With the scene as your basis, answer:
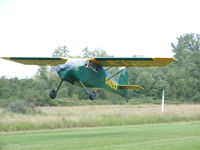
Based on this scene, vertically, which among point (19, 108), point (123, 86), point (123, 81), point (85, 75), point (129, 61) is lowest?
point (19, 108)

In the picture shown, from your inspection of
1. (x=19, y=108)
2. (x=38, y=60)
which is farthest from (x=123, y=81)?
(x=19, y=108)

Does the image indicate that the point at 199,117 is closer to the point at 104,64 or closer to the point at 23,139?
the point at 104,64

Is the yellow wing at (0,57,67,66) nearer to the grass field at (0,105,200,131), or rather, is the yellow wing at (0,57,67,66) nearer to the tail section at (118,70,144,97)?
the grass field at (0,105,200,131)

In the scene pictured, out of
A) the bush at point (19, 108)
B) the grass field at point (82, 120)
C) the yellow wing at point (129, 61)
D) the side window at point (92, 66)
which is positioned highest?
the yellow wing at point (129, 61)

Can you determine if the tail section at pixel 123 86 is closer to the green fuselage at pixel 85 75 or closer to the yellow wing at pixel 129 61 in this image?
the green fuselage at pixel 85 75

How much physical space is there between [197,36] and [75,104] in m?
74.6

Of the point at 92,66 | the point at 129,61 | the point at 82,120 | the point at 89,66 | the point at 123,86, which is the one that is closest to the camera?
the point at 89,66

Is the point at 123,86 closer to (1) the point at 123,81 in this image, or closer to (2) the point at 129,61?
(1) the point at 123,81

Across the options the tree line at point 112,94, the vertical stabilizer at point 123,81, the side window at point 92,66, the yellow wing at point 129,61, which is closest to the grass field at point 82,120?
the vertical stabilizer at point 123,81

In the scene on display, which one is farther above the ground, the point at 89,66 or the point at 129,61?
the point at 129,61

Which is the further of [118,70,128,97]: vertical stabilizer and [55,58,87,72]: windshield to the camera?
[118,70,128,97]: vertical stabilizer

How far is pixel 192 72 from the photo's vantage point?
229 feet

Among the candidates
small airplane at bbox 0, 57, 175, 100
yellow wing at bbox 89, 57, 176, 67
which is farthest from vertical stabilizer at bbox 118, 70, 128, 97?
yellow wing at bbox 89, 57, 176, 67

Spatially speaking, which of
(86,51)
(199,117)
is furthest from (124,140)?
(86,51)
